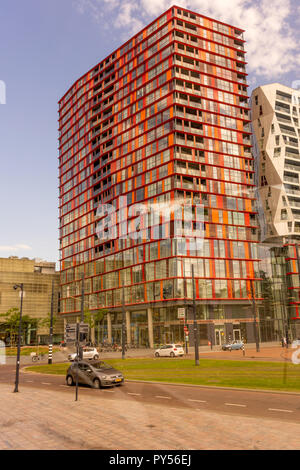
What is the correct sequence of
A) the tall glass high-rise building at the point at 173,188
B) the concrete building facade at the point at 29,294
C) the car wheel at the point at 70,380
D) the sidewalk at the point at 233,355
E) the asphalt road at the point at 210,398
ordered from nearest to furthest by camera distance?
1. the asphalt road at the point at 210,398
2. the car wheel at the point at 70,380
3. the sidewalk at the point at 233,355
4. the tall glass high-rise building at the point at 173,188
5. the concrete building facade at the point at 29,294

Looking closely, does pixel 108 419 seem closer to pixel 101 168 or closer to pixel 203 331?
pixel 203 331

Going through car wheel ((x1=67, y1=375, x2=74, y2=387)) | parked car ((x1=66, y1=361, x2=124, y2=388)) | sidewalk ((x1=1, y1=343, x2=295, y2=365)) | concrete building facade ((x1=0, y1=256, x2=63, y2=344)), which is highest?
concrete building facade ((x1=0, y1=256, x2=63, y2=344))

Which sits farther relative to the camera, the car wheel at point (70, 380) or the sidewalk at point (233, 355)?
the sidewalk at point (233, 355)

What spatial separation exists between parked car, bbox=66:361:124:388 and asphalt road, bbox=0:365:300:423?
383 millimetres

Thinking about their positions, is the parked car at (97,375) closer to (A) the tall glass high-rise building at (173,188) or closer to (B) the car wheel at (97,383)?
(B) the car wheel at (97,383)

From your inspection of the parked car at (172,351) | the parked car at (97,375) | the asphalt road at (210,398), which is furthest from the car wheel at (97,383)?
the parked car at (172,351)

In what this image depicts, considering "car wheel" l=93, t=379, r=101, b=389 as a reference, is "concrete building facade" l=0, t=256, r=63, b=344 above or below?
above

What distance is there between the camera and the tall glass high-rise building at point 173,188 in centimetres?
6875

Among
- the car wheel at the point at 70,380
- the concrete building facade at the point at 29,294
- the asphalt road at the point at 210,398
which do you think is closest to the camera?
the asphalt road at the point at 210,398

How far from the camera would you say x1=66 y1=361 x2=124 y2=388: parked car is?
2238 cm

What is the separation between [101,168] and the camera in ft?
297

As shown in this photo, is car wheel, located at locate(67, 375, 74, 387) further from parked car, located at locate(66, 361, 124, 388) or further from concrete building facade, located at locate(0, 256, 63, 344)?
concrete building facade, located at locate(0, 256, 63, 344)

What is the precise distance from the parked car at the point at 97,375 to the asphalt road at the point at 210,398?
15.1 inches

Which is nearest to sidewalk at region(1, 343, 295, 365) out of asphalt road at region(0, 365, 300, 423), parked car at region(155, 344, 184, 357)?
parked car at region(155, 344, 184, 357)
